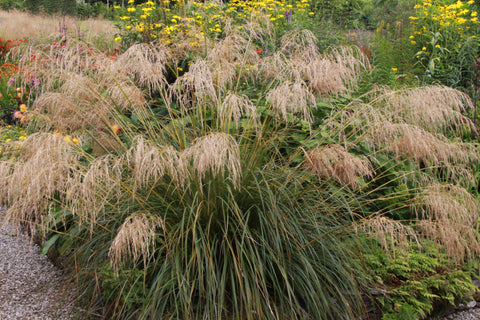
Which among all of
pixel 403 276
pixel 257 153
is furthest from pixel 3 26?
pixel 403 276

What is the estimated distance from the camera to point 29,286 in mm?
3250

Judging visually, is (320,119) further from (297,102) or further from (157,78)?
(157,78)

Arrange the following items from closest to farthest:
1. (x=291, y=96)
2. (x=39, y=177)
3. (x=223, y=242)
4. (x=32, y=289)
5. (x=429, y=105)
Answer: (x=39, y=177) < (x=223, y=242) < (x=291, y=96) < (x=429, y=105) < (x=32, y=289)

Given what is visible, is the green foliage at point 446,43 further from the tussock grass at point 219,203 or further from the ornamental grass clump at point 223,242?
the ornamental grass clump at point 223,242

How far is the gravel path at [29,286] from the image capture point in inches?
114

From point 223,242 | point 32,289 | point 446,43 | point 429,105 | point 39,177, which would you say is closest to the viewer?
point 39,177

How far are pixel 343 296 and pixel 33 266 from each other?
2.58 m

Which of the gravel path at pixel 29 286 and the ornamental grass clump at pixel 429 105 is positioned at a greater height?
the ornamental grass clump at pixel 429 105

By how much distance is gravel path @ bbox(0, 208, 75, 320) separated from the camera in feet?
9.54

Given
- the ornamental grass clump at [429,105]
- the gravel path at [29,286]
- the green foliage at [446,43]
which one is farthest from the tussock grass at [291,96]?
the green foliage at [446,43]

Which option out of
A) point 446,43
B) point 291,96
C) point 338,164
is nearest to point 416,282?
point 338,164

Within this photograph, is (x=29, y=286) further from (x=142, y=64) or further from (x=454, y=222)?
(x=454, y=222)

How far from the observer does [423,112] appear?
293cm

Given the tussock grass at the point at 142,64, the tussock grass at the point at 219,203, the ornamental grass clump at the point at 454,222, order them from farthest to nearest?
the tussock grass at the point at 142,64, the ornamental grass clump at the point at 454,222, the tussock grass at the point at 219,203
